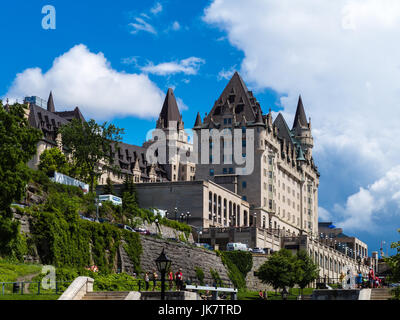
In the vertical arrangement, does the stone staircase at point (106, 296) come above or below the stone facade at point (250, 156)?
below

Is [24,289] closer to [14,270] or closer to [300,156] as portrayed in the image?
[14,270]

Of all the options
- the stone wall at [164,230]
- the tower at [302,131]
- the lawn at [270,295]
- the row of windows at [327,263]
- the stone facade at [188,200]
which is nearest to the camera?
the lawn at [270,295]

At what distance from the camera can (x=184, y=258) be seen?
270ft

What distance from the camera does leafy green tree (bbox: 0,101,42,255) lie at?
165ft

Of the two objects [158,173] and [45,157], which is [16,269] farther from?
[158,173]

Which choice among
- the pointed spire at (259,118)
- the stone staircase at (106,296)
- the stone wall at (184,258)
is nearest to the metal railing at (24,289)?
the stone staircase at (106,296)

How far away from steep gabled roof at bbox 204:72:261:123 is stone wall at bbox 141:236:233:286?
184 ft

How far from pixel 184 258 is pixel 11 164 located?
115 feet

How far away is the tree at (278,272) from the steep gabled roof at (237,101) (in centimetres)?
6078

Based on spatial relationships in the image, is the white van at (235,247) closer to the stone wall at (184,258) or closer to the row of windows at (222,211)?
the stone wall at (184,258)

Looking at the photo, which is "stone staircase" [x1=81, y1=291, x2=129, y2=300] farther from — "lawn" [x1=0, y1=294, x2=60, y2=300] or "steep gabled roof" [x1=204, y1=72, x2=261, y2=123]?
"steep gabled roof" [x1=204, y1=72, x2=261, y2=123]

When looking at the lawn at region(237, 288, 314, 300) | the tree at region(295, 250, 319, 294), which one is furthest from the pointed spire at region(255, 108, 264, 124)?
the lawn at region(237, 288, 314, 300)

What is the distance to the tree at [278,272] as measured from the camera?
82.1m
